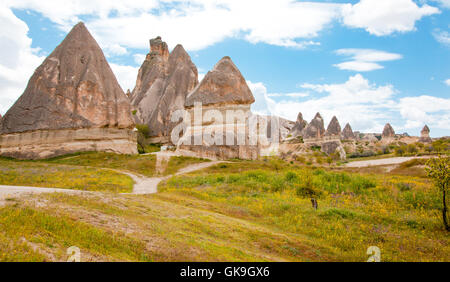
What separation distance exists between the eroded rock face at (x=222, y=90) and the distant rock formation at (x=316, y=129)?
3109 centimetres

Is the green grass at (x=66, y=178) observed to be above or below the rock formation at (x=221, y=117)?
below

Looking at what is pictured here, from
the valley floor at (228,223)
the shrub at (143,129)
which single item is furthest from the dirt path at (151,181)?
the shrub at (143,129)

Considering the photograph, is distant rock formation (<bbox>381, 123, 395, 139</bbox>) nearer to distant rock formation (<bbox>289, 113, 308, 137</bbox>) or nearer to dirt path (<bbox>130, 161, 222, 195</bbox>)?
distant rock formation (<bbox>289, 113, 308, 137</bbox>)

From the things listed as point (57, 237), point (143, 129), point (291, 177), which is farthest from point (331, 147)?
point (57, 237)

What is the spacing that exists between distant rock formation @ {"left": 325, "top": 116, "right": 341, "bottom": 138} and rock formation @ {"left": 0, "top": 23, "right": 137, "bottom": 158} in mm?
41622

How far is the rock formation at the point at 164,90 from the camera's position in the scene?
157 ft

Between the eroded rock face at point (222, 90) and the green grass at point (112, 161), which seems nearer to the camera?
the green grass at point (112, 161)

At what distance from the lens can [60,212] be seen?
6156mm

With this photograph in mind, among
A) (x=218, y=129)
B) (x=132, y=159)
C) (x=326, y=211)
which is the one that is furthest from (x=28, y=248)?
(x=218, y=129)

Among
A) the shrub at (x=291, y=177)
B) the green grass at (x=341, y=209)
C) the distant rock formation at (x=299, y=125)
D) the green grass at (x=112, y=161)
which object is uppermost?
the distant rock formation at (x=299, y=125)

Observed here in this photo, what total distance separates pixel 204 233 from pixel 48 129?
83.8 ft

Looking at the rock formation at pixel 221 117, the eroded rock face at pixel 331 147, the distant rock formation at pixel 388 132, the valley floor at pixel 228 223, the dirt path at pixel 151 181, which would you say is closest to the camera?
the valley floor at pixel 228 223

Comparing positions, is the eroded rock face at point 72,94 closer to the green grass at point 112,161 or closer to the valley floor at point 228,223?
the green grass at point 112,161

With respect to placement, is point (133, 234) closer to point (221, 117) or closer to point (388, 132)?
point (221, 117)
